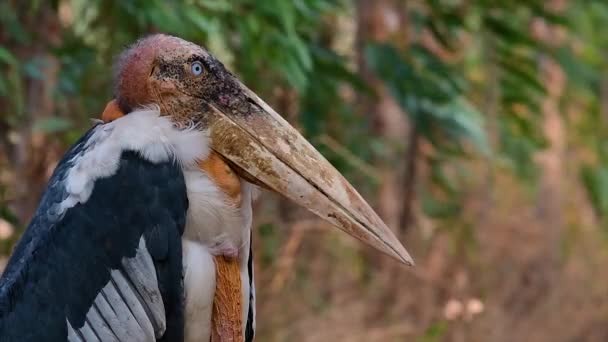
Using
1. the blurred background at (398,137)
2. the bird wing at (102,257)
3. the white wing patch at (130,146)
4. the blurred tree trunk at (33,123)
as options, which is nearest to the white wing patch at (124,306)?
the bird wing at (102,257)

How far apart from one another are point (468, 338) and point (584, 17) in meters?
2.27

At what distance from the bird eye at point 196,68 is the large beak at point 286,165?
0.25 ft

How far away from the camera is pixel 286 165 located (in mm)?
3000

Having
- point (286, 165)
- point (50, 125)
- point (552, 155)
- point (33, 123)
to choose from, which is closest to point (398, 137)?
point (552, 155)

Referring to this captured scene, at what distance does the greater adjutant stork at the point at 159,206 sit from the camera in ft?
9.34

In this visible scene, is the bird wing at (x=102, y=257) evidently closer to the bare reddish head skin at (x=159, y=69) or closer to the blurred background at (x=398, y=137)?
the bare reddish head skin at (x=159, y=69)

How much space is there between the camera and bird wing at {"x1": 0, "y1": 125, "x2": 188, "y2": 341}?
2.84 metres

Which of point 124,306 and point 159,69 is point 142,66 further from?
point 124,306

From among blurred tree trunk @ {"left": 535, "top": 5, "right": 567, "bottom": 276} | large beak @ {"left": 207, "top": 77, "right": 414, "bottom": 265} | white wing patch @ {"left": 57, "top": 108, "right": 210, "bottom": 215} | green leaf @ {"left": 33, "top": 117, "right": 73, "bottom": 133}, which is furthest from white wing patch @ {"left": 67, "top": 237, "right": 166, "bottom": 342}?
blurred tree trunk @ {"left": 535, "top": 5, "right": 567, "bottom": 276}

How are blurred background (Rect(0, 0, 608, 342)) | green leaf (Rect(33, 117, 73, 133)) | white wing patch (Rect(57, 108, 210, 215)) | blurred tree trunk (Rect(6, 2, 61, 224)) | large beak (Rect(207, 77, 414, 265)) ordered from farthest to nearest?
1. blurred tree trunk (Rect(6, 2, 61, 224))
2. blurred background (Rect(0, 0, 608, 342))
3. green leaf (Rect(33, 117, 73, 133))
4. large beak (Rect(207, 77, 414, 265))
5. white wing patch (Rect(57, 108, 210, 215))

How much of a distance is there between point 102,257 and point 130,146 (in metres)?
0.26

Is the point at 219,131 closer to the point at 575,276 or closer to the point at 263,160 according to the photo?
the point at 263,160

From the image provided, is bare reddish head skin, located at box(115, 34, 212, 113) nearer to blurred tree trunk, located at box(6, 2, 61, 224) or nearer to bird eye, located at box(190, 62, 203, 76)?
bird eye, located at box(190, 62, 203, 76)

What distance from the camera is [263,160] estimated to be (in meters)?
2.99
